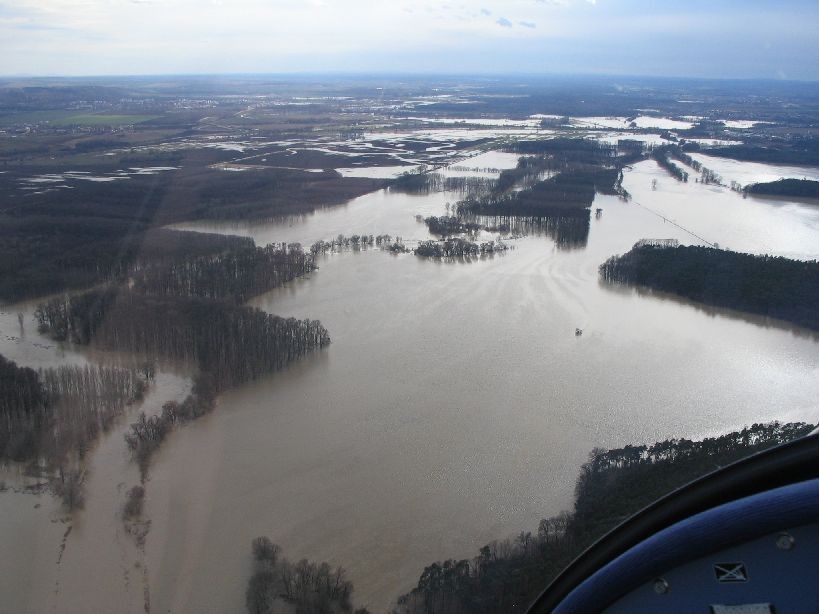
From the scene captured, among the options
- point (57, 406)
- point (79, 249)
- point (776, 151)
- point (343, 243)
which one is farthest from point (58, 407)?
point (776, 151)

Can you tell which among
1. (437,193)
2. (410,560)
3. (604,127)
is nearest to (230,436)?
(410,560)

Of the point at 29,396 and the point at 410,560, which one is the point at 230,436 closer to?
the point at 29,396

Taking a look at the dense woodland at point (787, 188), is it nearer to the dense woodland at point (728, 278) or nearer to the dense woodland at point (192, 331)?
the dense woodland at point (728, 278)

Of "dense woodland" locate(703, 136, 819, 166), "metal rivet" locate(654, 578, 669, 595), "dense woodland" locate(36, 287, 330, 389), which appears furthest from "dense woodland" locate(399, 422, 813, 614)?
"dense woodland" locate(703, 136, 819, 166)

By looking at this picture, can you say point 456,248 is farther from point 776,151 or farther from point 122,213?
point 776,151

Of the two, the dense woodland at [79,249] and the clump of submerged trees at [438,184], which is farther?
the clump of submerged trees at [438,184]

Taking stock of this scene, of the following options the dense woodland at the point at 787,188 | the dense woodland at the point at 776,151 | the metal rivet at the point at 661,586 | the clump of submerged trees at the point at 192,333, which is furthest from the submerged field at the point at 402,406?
the dense woodland at the point at 776,151

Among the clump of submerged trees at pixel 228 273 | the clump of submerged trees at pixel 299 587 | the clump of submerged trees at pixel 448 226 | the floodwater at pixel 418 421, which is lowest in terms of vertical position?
the clump of submerged trees at pixel 299 587
